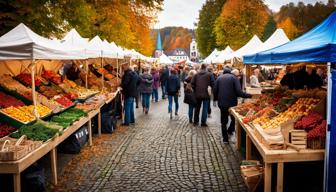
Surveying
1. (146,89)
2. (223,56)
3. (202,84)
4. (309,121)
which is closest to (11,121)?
(309,121)

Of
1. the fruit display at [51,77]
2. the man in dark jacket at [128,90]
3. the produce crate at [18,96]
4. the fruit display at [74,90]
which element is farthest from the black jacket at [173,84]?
the produce crate at [18,96]

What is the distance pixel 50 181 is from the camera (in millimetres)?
6984

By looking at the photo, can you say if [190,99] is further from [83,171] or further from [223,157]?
[83,171]

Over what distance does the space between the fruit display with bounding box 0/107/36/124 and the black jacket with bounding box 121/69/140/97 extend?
16.8ft

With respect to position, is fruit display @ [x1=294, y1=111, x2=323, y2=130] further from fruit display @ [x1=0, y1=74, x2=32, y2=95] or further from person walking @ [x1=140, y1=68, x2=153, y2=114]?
person walking @ [x1=140, y1=68, x2=153, y2=114]

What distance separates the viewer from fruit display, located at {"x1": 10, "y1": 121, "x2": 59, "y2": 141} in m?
6.65

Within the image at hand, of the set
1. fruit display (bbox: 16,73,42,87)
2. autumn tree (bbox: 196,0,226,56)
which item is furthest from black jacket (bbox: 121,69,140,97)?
autumn tree (bbox: 196,0,226,56)

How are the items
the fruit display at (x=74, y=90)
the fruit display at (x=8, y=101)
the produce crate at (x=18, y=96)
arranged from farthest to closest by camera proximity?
the fruit display at (x=74, y=90)
the produce crate at (x=18, y=96)
the fruit display at (x=8, y=101)

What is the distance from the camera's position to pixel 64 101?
422 inches

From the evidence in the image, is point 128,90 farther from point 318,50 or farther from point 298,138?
point 318,50

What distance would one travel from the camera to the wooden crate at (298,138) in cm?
565

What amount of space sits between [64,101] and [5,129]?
335 cm

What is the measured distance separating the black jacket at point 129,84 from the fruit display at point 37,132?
19.2ft

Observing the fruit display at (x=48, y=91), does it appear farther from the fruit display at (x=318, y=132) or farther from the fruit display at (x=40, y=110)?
the fruit display at (x=318, y=132)
